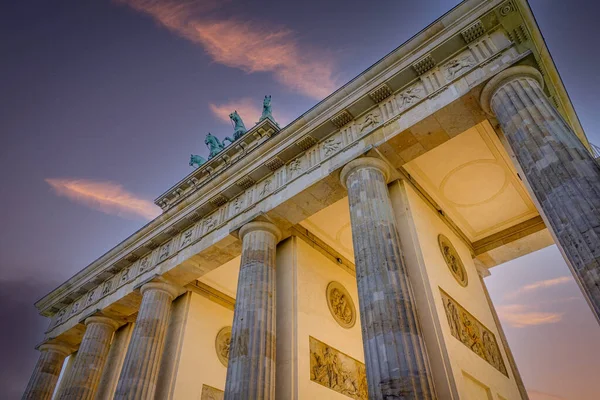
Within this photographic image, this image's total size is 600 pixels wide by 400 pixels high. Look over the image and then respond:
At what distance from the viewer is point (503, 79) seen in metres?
7.86

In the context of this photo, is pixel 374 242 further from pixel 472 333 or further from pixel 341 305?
pixel 341 305

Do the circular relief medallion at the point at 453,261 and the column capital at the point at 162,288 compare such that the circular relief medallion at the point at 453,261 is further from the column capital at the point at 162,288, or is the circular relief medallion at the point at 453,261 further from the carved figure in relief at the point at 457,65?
the column capital at the point at 162,288

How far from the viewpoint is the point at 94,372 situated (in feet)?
44.0

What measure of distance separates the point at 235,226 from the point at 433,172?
5.74 metres

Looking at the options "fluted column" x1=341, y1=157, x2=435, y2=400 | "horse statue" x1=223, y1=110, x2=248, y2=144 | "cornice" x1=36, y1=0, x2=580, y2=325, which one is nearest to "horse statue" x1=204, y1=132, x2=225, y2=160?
"horse statue" x1=223, y1=110, x2=248, y2=144

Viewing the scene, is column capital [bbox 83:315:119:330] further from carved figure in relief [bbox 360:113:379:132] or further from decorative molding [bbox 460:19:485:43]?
decorative molding [bbox 460:19:485:43]

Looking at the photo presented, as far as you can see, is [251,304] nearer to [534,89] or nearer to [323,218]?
[323,218]

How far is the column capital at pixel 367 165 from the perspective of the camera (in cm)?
931

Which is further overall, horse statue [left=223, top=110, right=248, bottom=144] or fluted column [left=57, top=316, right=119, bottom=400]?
horse statue [left=223, top=110, right=248, bottom=144]

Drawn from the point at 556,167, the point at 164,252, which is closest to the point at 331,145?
the point at 556,167

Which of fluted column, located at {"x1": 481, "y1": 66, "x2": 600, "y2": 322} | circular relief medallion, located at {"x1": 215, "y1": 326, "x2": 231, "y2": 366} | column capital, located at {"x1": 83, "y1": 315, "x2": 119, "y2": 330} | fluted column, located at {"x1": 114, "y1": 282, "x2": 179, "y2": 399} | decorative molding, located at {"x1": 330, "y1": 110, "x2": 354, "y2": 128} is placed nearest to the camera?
fluted column, located at {"x1": 481, "y1": 66, "x2": 600, "y2": 322}

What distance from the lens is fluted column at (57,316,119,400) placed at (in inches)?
515

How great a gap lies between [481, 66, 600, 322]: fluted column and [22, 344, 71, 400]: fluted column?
17467 millimetres

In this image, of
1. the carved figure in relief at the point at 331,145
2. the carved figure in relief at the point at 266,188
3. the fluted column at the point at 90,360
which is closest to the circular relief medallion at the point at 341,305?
the carved figure in relief at the point at 266,188
